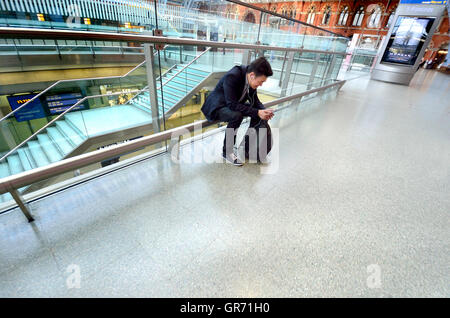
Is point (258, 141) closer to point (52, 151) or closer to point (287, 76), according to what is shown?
point (52, 151)

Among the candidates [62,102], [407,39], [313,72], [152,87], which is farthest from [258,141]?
[407,39]

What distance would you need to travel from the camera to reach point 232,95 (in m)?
1.69

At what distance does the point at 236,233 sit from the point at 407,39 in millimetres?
9655

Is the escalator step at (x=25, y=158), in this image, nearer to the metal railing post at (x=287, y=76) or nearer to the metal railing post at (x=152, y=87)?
the metal railing post at (x=152, y=87)

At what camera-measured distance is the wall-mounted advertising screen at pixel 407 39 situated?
6840 mm

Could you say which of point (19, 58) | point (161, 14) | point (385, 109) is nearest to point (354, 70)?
point (385, 109)

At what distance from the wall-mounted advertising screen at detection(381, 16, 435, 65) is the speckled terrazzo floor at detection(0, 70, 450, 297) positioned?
751 centimetres

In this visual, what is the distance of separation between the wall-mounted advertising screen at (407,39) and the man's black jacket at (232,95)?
344 inches

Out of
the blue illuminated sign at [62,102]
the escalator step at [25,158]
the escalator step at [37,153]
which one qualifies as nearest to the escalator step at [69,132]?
the blue illuminated sign at [62,102]

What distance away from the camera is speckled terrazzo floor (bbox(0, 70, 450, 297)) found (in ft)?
3.38

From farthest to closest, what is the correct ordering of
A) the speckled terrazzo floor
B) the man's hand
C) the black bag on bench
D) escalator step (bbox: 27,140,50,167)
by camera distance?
the black bag on bench → the man's hand → escalator step (bbox: 27,140,50,167) → the speckled terrazzo floor

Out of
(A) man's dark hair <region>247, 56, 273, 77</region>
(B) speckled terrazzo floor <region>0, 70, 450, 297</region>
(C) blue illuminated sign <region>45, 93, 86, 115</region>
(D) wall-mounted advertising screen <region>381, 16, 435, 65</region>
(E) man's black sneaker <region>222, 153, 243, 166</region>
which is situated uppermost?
(D) wall-mounted advertising screen <region>381, 16, 435, 65</region>

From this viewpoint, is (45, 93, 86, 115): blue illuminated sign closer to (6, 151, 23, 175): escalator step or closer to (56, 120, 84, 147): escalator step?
(56, 120, 84, 147): escalator step

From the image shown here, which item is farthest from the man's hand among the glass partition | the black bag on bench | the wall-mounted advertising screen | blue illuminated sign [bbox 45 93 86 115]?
the wall-mounted advertising screen
